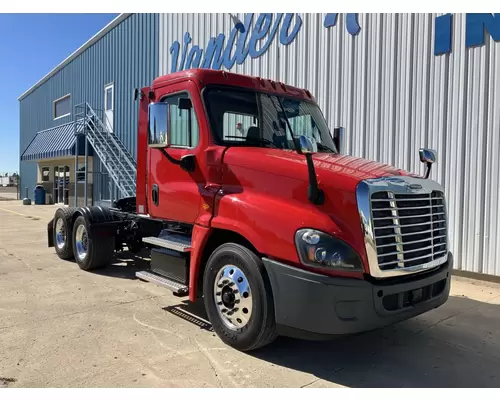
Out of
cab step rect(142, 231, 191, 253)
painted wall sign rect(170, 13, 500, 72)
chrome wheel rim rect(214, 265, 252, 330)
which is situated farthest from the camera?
painted wall sign rect(170, 13, 500, 72)

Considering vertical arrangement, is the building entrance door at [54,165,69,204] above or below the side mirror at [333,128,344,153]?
below

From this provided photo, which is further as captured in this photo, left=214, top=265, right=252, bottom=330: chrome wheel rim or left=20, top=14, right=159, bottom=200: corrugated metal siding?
left=20, top=14, right=159, bottom=200: corrugated metal siding

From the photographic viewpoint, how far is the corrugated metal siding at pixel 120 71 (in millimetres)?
16047

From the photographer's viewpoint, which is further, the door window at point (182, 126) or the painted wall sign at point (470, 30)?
the painted wall sign at point (470, 30)

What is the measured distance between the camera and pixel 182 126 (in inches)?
199

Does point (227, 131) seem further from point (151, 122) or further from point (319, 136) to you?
point (319, 136)

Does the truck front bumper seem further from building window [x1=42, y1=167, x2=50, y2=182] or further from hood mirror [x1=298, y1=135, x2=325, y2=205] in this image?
building window [x1=42, y1=167, x2=50, y2=182]

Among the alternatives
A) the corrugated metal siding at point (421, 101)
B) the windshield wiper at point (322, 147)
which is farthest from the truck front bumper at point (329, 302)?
the corrugated metal siding at point (421, 101)

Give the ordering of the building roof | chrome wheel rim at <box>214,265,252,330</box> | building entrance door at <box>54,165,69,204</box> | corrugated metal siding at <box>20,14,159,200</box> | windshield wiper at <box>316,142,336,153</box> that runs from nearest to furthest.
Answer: chrome wheel rim at <box>214,265,252,330</box> < windshield wiper at <box>316,142,336,153</box> < corrugated metal siding at <box>20,14,159,200</box> < the building roof < building entrance door at <box>54,165,69,204</box>

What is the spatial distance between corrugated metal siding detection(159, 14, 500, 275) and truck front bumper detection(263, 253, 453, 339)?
14.4 ft

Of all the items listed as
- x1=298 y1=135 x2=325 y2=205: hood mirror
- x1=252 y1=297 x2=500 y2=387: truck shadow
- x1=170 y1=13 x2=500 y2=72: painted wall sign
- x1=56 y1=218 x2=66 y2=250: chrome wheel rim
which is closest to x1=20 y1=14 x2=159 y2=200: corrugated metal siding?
x1=170 y1=13 x2=500 y2=72: painted wall sign

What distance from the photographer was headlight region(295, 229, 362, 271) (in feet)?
11.7

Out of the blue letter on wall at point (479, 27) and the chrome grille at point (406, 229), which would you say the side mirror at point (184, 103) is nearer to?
the chrome grille at point (406, 229)

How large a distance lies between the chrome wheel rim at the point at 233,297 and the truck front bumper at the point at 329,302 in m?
0.38
